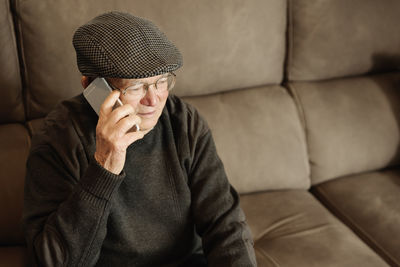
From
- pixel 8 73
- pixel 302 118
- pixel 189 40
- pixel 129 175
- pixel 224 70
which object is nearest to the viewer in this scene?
pixel 129 175

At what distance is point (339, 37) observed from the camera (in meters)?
1.85

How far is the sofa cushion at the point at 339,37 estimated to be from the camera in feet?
5.94

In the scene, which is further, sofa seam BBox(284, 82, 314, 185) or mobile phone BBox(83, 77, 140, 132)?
sofa seam BBox(284, 82, 314, 185)

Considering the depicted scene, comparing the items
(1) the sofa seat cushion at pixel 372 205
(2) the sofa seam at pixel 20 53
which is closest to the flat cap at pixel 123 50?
(2) the sofa seam at pixel 20 53

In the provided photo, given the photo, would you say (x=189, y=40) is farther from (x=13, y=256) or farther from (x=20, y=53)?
(x=13, y=256)

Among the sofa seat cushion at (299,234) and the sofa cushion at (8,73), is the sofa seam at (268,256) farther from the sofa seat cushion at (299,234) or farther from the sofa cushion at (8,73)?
the sofa cushion at (8,73)

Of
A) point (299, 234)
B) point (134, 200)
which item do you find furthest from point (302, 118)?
point (134, 200)

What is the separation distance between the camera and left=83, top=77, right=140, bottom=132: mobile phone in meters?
1.14

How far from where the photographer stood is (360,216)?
1.69 metres

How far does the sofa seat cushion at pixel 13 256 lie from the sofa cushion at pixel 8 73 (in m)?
0.41

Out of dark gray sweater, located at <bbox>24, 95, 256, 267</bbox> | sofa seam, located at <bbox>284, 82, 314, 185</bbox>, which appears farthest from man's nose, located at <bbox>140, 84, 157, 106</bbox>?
sofa seam, located at <bbox>284, 82, 314, 185</bbox>

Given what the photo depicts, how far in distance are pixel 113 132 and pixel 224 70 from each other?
0.75 m

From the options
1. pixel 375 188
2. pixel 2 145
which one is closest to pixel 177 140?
pixel 2 145

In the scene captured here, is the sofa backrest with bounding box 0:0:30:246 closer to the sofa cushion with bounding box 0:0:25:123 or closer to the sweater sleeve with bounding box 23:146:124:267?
the sofa cushion with bounding box 0:0:25:123
